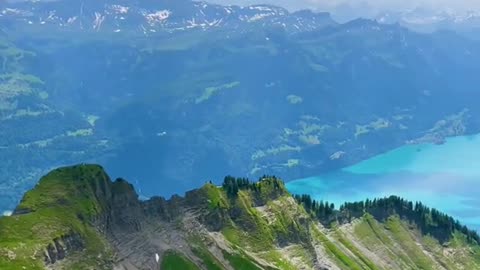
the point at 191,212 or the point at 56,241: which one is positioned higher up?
the point at 191,212

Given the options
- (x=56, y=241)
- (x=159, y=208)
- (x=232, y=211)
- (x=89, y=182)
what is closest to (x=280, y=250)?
(x=232, y=211)

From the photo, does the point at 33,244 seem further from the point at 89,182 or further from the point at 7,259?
the point at 89,182

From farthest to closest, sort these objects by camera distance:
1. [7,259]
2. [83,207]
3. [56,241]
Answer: [83,207] < [56,241] < [7,259]

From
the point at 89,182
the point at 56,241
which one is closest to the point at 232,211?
the point at 89,182

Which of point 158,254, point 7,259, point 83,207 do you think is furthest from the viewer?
point 158,254

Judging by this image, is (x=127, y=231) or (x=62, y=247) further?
(x=127, y=231)

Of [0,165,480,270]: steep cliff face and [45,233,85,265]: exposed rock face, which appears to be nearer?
[45,233,85,265]: exposed rock face

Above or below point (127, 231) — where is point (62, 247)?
below

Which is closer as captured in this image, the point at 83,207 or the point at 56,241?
the point at 56,241

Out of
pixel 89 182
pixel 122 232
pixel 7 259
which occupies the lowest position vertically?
pixel 7 259

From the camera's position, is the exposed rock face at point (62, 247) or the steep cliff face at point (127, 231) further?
the steep cliff face at point (127, 231)
